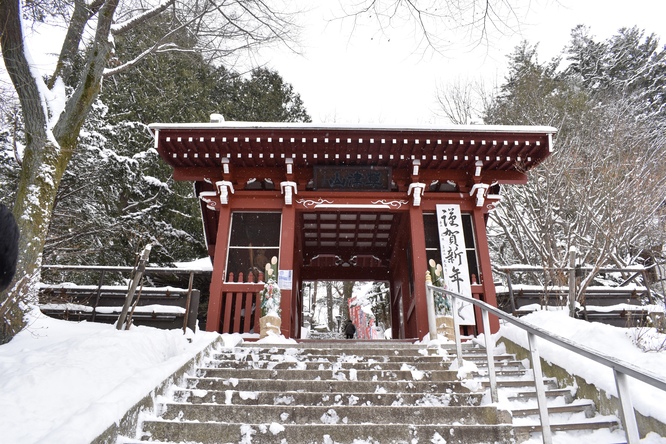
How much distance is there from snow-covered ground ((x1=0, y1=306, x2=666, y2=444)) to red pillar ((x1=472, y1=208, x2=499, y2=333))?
97.9 inches

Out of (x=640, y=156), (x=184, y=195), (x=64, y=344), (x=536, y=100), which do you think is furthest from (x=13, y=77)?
A: (x=536, y=100)

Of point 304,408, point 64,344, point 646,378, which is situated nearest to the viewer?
point 646,378

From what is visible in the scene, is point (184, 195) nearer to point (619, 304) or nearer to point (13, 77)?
point (13, 77)

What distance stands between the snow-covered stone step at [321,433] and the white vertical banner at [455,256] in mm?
4713

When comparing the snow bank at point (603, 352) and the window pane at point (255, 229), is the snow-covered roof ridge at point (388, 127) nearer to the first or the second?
the window pane at point (255, 229)

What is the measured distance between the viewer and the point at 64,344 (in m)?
4.29

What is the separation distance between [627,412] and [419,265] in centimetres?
633

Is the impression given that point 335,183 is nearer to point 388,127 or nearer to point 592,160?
point 388,127

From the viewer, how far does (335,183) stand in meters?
8.58

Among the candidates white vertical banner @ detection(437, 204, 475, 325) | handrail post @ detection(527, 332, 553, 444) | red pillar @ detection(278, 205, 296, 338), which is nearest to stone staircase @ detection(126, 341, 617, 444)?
handrail post @ detection(527, 332, 553, 444)

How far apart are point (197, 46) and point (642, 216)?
11.2 m

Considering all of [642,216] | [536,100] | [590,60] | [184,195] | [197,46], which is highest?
[590,60]

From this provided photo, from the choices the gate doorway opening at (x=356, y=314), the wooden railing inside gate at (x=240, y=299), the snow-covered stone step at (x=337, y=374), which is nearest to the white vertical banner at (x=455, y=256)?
the snow-covered stone step at (x=337, y=374)

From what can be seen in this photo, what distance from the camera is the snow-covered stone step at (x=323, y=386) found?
13.1 ft
